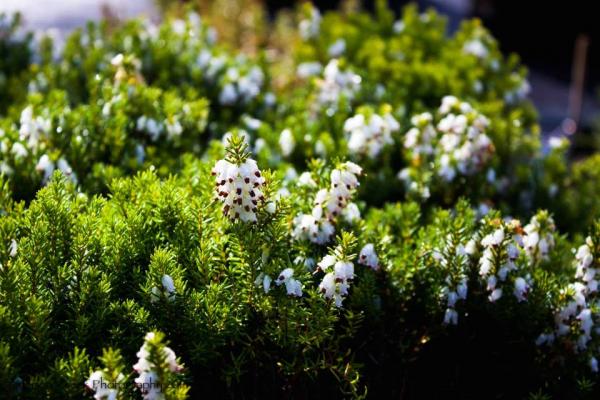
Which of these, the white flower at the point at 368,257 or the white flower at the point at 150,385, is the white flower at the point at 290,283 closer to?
the white flower at the point at 368,257

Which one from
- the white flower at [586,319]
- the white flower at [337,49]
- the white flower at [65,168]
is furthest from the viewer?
the white flower at [337,49]

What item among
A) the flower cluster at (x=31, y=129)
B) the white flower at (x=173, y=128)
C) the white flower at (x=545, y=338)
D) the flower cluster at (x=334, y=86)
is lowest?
the white flower at (x=545, y=338)

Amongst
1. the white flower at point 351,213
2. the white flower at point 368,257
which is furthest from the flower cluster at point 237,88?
the white flower at point 368,257

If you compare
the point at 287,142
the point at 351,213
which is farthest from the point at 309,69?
the point at 351,213

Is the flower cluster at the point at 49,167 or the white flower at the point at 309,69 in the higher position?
the white flower at the point at 309,69

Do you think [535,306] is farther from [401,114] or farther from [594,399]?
[401,114]

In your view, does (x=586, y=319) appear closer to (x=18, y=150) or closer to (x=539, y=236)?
(x=539, y=236)

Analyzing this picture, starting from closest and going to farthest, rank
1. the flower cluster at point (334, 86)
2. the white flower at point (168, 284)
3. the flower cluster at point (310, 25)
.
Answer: the white flower at point (168, 284) < the flower cluster at point (334, 86) < the flower cluster at point (310, 25)

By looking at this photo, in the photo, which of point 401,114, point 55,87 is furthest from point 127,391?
point 55,87

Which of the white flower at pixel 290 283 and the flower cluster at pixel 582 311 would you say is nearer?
the white flower at pixel 290 283
